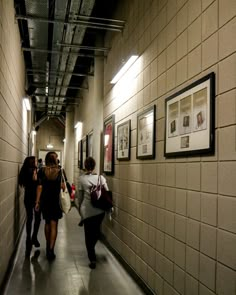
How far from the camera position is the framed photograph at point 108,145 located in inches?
206

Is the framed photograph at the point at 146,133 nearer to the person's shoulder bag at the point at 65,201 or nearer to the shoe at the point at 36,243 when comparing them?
the person's shoulder bag at the point at 65,201

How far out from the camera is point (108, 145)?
554 centimetres

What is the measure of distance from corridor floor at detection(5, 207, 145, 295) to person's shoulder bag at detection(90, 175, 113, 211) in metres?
0.75

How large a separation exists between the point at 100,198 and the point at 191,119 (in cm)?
230

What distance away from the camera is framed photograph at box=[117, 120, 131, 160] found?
4297 mm

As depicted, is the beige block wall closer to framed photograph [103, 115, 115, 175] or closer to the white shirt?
framed photograph [103, 115, 115, 175]

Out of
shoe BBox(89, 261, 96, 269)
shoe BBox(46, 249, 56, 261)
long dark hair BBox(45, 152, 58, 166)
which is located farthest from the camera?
long dark hair BBox(45, 152, 58, 166)

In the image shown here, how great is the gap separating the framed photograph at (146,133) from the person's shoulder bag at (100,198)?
0.88m

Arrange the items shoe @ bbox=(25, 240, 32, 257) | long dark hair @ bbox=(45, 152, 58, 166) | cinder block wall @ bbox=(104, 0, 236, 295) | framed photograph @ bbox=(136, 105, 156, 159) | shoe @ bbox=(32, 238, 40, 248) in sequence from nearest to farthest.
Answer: cinder block wall @ bbox=(104, 0, 236, 295) → framed photograph @ bbox=(136, 105, 156, 159) → long dark hair @ bbox=(45, 152, 58, 166) → shoe @ bbox=(25, 240, 32, 257) → shoe @ bbox=(32, 238, 40, 248)

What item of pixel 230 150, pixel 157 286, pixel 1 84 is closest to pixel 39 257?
pixel 157 286

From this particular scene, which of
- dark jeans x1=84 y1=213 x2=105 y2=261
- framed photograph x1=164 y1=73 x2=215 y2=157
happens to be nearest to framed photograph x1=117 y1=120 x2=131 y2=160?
dark jeans x1=84 y1=213 x2=105 y2=261

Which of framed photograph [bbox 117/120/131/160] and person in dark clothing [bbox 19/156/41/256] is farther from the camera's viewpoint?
person in dark clothing [bbox 19/156/41/256]

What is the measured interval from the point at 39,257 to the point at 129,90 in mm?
2563

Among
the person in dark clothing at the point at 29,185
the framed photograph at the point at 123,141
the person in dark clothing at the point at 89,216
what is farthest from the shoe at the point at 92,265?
the framed photograph at the point at 123,141
